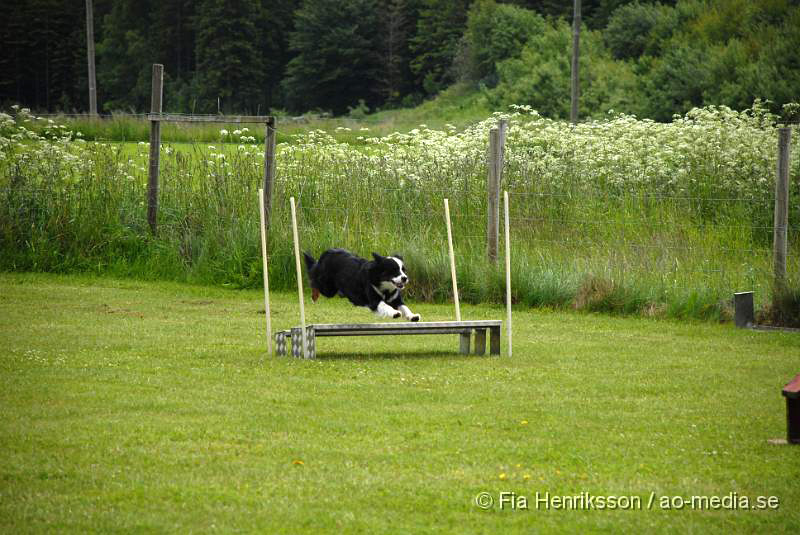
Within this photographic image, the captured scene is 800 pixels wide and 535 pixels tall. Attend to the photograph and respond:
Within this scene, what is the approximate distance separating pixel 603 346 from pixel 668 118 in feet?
91.6

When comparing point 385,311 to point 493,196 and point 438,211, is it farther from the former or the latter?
point 438,211

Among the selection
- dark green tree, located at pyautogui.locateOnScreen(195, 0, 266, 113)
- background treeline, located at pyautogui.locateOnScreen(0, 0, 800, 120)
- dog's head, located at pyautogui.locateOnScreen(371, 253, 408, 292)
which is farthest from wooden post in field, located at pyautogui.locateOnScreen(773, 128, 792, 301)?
dark green tree, located at pyautogui.locateOnScreen(195, 0, 266, 113)

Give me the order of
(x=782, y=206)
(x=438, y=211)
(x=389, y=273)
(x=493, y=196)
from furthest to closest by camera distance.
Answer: (x=438, y=211) → (x=493, y=196) → (x=782, y=206) → (x=389, y=273)

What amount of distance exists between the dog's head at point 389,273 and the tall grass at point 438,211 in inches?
Answer: 146

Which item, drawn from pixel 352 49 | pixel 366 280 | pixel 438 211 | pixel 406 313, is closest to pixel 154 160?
pixel 438 211

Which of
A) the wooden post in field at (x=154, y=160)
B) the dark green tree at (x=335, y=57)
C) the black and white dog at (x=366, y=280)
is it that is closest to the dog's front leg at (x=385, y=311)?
the black and white dog at (x=366, y=280)

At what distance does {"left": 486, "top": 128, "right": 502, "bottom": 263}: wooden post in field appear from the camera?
43.5 ft

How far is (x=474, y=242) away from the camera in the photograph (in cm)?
1365

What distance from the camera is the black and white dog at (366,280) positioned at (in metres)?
9.08

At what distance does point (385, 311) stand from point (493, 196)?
15.1ft

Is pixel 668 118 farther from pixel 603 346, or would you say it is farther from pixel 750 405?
pixel 750 405

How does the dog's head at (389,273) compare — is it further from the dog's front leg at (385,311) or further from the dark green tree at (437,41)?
the dark green tree at (437,41)

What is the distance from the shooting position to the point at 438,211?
14102 mm

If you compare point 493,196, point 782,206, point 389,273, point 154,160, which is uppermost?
point 154,160
